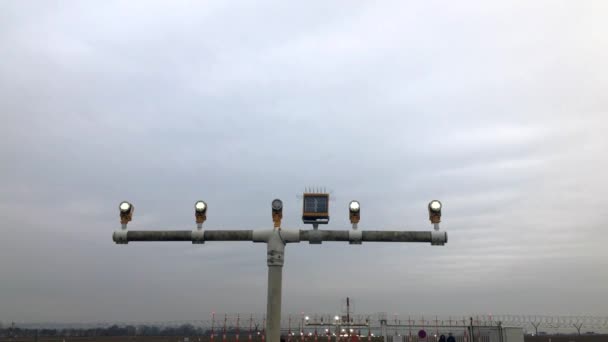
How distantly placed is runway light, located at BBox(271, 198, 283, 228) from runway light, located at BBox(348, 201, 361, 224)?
2168 millimetres

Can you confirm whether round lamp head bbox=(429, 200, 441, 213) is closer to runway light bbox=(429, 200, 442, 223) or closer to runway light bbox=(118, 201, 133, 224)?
runway light bbox=(429, 200, 442, 223)

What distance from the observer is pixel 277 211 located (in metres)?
15.8

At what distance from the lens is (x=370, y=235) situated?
50.7 feet

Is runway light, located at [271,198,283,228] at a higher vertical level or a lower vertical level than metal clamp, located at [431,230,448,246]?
higher

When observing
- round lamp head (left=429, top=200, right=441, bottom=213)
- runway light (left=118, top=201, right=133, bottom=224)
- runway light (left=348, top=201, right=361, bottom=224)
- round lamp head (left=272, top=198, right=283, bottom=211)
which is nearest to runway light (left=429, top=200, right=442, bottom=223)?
round lamp head (left=429, top=200, right=441, bottom=213)

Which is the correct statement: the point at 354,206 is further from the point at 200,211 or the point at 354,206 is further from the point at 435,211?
the point at 200,211

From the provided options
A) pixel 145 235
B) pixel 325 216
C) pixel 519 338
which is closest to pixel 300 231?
pixel 325 216

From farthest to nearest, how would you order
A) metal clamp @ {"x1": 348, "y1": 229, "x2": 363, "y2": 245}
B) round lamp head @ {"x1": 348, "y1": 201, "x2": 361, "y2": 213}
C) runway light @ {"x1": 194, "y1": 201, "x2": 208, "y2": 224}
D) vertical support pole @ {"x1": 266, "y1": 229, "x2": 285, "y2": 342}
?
runway light @ {"x1": 194, "y1": 201, "x2": 208, "y2": 224}, metal clamp @ {"x1": 348, "y1": 229, "x2": 363, "y2": 245}, round lamp head @ {"x1": 348, "y1": 201, "x2": 361, "y2": 213}, vertical support pole @ {"x1": 266, "y1": 229, "x2": 285, "y2": 342}

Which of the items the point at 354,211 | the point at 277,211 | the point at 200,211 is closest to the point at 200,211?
the point at 200,211

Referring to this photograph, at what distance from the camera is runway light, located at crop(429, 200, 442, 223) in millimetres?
15073

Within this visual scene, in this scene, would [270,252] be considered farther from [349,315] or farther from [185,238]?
[349,315]

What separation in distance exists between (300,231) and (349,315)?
19.3 metres

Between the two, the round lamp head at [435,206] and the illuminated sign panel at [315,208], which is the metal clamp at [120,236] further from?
the round lamp head at [435,206]

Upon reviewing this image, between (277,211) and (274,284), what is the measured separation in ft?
7.34
